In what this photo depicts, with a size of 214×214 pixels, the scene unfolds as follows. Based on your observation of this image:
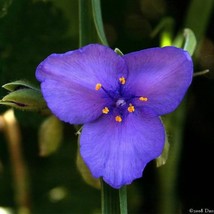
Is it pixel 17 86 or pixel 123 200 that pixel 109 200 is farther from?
pixel 17 86

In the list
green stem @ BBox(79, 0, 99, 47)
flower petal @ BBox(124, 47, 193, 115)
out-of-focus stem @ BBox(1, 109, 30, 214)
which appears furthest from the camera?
out-of-focus stem @ BBox(1, 109, 30, 214)

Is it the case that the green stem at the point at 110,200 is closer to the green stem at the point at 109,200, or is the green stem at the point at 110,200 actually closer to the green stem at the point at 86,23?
the green stem at the point at 109,200

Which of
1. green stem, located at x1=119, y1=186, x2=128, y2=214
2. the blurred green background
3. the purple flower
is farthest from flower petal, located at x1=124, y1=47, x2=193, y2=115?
the blurred green background

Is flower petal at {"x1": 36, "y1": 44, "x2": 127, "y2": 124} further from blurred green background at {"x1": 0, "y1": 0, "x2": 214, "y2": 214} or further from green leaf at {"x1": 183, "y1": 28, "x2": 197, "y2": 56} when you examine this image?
blurred green background at {"x1": 0, "y1": 0, "x2": 214, "y2": 214}

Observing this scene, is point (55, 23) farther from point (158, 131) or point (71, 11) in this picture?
point (158, 131)

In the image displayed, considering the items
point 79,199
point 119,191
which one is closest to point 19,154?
point 79,199

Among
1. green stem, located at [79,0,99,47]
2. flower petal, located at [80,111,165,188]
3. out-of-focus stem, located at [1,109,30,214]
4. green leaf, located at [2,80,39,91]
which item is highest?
green stem, located at [79,0,99,47]

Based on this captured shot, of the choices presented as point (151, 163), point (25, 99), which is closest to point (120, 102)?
point (25, 99)

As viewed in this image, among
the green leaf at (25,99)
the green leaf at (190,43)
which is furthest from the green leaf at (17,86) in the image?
the green leaf at (190,43)
